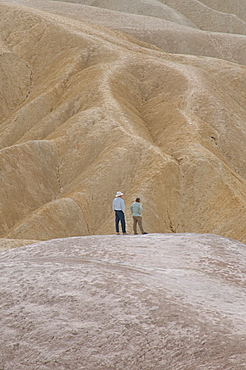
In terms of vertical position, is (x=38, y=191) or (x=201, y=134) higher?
(x=201, y=134)

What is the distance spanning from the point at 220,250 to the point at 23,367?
21.9 feet

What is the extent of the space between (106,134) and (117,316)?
2703 cm

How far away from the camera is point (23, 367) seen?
6.99 meters

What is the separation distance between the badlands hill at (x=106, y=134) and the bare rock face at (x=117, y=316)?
17.6 meters

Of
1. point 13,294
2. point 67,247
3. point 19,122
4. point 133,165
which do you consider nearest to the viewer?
point 13,294

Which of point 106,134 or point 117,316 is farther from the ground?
point 106,134

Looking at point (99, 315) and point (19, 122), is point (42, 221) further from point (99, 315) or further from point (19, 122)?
point (99, 315)

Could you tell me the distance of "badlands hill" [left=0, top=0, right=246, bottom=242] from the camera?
2894 cm

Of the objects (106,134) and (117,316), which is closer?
(117,316)

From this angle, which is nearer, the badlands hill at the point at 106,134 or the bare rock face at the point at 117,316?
the bare rock face at the point at 117,316

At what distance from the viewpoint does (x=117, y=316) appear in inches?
300

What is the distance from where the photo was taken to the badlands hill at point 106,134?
28938 millimetres

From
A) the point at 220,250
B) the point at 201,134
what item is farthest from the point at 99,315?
the point at 201,134

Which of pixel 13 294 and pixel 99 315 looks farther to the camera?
pixel 13 294
